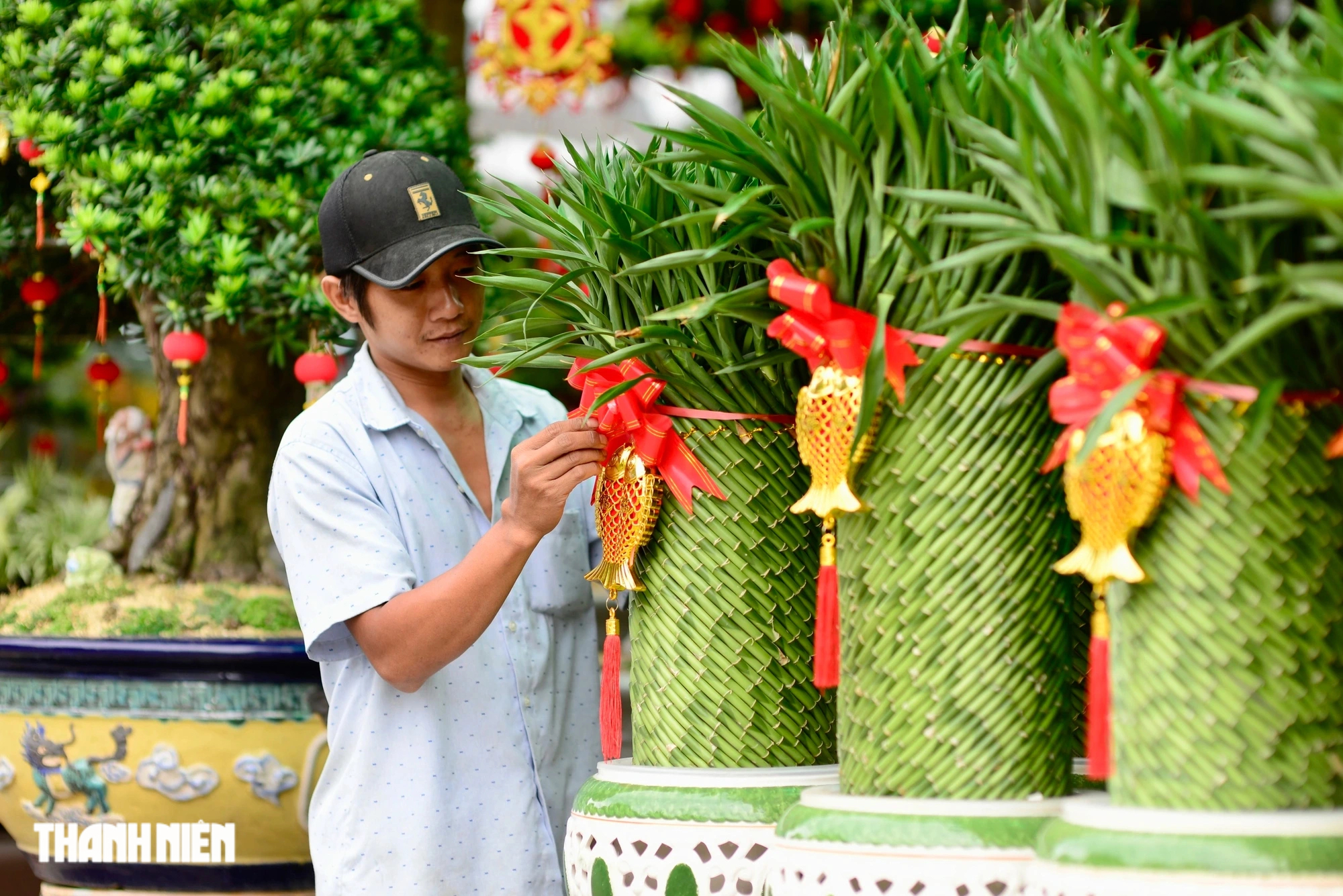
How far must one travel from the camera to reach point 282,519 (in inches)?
66.9

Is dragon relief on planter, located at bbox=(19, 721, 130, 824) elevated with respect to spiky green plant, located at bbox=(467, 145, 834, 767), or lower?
lower

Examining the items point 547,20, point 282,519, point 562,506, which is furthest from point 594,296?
point 547,20

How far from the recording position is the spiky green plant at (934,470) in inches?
39.9

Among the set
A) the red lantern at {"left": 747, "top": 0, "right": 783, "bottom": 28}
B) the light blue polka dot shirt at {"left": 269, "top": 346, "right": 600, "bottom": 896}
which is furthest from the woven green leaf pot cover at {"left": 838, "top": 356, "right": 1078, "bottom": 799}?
the red lantern at {"left": 747, "top": 0, "right": 783, "bottom": 28}

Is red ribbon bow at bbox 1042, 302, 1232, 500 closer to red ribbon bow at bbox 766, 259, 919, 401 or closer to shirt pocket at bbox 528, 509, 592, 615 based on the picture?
red ribbon bow at bbox 766, 259, 919, 401

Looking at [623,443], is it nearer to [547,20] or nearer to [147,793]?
[147,793]

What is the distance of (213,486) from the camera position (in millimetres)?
2768

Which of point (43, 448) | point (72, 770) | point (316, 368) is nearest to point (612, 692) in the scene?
point (316, 368)

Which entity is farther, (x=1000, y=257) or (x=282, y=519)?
(x=282, y=519)

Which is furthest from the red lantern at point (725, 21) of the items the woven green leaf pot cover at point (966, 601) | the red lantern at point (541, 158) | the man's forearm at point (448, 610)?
the woven green leaf pot cover at point (966, 601)

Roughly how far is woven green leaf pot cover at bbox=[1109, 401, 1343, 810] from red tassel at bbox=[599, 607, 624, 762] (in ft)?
2.05

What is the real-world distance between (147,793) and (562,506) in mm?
1248

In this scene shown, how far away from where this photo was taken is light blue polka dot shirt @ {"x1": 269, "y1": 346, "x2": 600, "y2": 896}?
166 centimetres

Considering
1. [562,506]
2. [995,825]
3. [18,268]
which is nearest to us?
[995,825]
